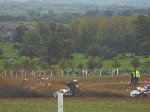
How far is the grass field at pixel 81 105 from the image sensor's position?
832 inches

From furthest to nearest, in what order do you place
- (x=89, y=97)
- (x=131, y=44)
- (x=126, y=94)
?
(x=131, y=44), (x=126, y=94), (x=89, y=97)

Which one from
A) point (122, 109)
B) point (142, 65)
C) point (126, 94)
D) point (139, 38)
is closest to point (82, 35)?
point (139, 38)

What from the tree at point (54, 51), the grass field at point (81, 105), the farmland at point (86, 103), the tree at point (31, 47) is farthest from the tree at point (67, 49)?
the grass field at point (81, 105)

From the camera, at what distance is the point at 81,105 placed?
23.0m

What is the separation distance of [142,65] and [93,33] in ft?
176

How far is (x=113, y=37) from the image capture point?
118m

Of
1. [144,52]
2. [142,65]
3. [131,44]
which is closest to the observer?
[142,65]

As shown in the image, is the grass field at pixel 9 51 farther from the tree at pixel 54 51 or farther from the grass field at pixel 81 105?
the grass field at pixel 81 105

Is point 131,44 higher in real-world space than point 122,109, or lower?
lower

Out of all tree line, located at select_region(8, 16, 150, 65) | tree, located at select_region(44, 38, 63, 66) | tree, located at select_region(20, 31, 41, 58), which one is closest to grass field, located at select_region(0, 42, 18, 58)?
tree line, located at select_region(8, 16, 150, 65)

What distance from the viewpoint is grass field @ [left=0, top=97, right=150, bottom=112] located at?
2112 cm

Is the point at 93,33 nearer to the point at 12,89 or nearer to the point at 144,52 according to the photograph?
the point at 144,52

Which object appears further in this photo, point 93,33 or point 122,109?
point 93,33

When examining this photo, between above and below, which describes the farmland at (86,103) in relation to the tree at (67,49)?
above
